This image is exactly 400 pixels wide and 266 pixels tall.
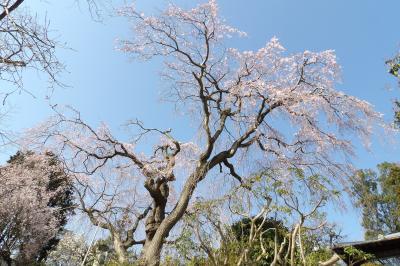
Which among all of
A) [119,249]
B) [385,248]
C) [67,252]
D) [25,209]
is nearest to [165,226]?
[119,249]

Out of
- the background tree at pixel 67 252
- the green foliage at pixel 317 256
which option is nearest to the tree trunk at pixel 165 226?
the green foliage at pixel 317 256

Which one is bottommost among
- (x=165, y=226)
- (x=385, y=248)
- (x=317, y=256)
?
(x=317, y=256)

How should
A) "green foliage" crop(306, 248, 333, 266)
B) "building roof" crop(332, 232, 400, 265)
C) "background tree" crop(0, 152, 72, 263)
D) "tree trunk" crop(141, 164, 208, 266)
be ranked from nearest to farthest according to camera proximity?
"green foliage" crop(306, 248, 333, 266) < "building roof" crop(332, 232, 400, 265) < "tree trunk" crop(141, 164, 208, 266) < "background tree" crop(0, 152, 72, 263)

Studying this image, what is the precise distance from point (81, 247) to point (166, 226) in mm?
23015

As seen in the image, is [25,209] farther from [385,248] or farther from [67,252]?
[385,248]

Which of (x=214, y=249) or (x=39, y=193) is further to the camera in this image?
(x=39, y=193)

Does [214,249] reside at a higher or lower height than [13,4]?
lower

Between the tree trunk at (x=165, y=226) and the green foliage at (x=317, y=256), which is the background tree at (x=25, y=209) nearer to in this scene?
the tree trunk at (x=165, y=226)

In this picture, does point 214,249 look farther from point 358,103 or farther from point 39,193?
point 39,193

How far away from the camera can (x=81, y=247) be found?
28859mm

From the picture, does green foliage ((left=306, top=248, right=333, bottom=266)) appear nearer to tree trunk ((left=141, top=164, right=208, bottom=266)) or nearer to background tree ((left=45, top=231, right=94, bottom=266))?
tree trunk ((left=141, top=164, right=208, bottom=266))

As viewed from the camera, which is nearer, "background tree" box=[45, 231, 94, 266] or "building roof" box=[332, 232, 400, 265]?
"building roof" box=[332, 232, 400, 265]

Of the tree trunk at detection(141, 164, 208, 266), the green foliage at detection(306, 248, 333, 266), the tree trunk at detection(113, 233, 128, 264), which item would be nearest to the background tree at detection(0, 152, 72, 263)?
the tree trunk at detection(113, 233, 128, 264)

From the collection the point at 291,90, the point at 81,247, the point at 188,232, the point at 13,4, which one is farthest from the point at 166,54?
the point at 81,247
